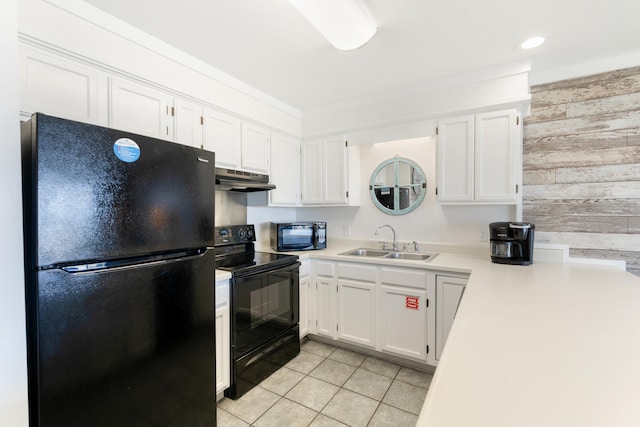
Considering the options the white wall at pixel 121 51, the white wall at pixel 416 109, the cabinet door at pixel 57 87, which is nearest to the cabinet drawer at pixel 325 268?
the white wall at pixel 416 109

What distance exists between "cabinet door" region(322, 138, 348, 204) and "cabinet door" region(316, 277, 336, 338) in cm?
87

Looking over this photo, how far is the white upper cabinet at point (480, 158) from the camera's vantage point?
87.8 inches

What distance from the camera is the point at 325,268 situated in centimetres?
272

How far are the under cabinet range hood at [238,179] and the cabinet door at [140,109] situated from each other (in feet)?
1.38

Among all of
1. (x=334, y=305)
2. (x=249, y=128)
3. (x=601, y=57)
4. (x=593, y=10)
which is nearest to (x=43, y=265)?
(x=249, y=128)

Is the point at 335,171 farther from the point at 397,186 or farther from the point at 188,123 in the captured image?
the point at 188,123

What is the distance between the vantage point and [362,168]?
3213 millimetres

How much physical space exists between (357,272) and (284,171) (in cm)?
130

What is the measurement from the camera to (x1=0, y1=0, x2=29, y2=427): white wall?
98 centimetres

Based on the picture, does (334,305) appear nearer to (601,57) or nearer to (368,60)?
(368,60)

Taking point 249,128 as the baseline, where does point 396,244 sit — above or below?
below

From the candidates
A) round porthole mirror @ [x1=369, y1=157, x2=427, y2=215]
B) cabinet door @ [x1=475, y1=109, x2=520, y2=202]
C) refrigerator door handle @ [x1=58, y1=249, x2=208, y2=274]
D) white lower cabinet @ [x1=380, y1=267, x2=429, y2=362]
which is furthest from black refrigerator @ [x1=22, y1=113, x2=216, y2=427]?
cabinet door @ [x1=475, y1=109, x2=520, y2=202]

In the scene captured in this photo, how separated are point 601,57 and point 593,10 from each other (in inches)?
28.9

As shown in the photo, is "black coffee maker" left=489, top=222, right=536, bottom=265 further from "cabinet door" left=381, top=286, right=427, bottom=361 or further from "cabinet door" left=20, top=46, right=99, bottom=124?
"cabinet door" left=20, top=46, right=99, bottom=124
